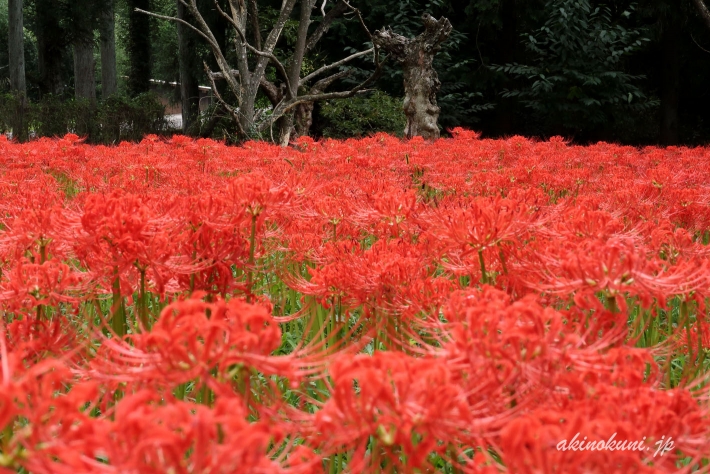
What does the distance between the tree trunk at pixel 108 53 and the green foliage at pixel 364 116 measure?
23.7 ft

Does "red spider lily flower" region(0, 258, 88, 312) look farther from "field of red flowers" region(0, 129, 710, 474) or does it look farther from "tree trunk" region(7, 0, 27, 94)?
"tree trunk" region(7, 0, 27, 94)

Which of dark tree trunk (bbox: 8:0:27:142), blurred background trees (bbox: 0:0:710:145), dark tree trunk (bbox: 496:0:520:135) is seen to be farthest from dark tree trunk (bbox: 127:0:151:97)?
dark tree trunk (bbox: 496:0:520:135)

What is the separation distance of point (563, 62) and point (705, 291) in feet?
46.8

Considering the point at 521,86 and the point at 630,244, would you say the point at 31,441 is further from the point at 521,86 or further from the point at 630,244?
the point at 521,86

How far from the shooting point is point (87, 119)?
13.2 meters

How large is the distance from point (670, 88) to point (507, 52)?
145 inches

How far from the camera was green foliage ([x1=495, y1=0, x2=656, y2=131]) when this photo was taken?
14.4m

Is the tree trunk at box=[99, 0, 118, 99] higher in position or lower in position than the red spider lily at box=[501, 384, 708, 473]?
higher

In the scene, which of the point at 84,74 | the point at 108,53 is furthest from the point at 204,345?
the point at 108,53

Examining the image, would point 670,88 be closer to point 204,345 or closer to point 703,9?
point 703,9

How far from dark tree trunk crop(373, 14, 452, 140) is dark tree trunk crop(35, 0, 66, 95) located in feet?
36.5

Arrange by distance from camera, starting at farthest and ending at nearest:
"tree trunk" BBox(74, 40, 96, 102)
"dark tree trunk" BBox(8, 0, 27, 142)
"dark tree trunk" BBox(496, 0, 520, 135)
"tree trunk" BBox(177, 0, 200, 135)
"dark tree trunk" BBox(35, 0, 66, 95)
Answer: "tree trunk" BBox(74, 40, 96, 102)
"dark tree trunk" BBox(35, 0, 66, 95)
"dark tree trunk" BBox(8, 0, 27, 142)
"tree trunk" BBox(177, 0, 200, 135)
"dark tree trunk" BBox(496, 0, 520, 135)

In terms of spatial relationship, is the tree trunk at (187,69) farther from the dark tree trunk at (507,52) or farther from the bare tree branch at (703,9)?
the bare tree branch at (703,9)

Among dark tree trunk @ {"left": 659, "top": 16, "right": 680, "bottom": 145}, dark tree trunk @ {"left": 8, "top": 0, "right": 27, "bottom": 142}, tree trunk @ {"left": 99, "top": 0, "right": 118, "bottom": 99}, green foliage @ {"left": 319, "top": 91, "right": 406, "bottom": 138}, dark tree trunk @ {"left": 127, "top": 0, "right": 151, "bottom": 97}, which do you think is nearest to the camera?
green foliage @ {"left": 319, "top": 91, "right": 406, "bottom": 138}
